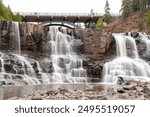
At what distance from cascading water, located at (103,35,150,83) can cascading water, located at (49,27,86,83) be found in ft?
7.80

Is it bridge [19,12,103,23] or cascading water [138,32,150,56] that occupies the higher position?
bridge [19,12,103,23]

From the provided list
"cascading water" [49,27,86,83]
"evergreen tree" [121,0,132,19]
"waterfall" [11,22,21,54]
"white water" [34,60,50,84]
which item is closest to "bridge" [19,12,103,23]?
"evergreen tree" [121,0,132,19]

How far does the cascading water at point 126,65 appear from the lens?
30050 millimetres

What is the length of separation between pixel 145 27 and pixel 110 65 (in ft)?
90.4

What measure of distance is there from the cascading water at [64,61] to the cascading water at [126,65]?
7.80 ft

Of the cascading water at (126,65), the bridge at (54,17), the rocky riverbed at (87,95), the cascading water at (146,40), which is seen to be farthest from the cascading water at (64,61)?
the bridge at (54,17)

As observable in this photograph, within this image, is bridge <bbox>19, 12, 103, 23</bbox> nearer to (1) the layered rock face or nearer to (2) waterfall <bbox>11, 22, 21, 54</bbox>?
(1) the layered rock face

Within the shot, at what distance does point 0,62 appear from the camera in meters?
28.2

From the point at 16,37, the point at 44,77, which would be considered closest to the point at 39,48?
the point at 16,37

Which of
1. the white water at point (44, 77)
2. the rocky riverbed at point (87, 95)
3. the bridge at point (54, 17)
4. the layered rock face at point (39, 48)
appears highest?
the bridge at point (54, 17)

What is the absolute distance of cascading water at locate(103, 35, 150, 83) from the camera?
98.6ft

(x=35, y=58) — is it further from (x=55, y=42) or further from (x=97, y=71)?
(x=97, y=71)

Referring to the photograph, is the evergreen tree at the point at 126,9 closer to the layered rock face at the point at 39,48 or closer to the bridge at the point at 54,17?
the bridge at the point at 54,17

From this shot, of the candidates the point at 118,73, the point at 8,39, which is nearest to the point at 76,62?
the point at 118,73
